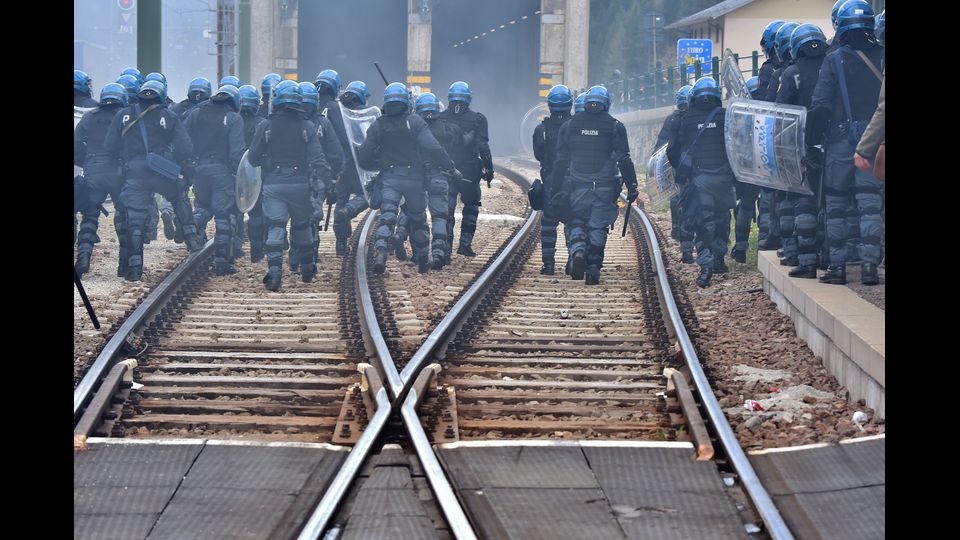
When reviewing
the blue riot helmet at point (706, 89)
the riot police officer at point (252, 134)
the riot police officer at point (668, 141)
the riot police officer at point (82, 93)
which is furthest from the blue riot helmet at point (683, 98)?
the riot police officer at point (82, 93)

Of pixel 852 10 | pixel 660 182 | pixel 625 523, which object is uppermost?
pixel 852 10

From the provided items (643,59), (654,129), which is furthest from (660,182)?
(643,59)

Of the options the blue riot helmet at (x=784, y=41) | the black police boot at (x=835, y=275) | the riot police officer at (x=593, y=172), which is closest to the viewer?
the black police boot at (x=835, y=275)

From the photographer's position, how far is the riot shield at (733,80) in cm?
1241

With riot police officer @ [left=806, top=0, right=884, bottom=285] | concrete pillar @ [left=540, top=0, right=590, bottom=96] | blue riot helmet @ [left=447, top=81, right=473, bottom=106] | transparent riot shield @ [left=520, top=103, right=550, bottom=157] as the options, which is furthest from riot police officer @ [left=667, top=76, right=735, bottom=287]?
concrete pillar @ [left=540, top=0, right=590, bottom=96]

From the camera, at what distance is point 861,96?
33.5ft

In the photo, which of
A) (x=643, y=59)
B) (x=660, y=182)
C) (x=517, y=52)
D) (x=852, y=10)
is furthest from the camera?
(x=643, y=59)

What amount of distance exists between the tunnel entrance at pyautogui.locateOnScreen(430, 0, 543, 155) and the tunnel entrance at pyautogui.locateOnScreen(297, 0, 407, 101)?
123 centimetres

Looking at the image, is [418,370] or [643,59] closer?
[418,370]

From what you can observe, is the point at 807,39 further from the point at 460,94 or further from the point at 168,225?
the point at 168,225

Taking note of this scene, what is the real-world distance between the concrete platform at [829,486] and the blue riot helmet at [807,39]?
188 inches

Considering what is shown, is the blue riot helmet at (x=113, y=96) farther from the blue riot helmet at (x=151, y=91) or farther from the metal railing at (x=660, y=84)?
the metal railing at (x=660, y=84)
